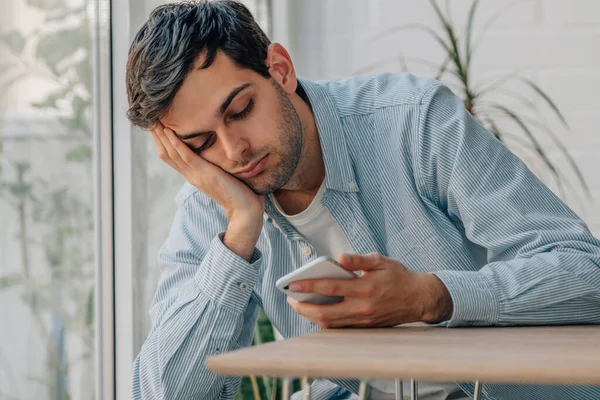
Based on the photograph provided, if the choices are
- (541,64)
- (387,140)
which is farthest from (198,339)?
(541,64)

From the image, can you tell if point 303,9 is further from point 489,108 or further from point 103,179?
point 103,179

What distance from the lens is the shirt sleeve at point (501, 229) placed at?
4.49ft

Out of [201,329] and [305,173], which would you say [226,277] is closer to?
[201,329]

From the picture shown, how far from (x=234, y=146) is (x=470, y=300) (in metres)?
0.54

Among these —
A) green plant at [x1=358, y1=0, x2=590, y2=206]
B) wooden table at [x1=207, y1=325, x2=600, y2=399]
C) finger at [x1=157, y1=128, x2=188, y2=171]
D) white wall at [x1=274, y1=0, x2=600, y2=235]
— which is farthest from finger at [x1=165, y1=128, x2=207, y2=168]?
white wall at [x1=274, y1=0, x2=600, y2=235]

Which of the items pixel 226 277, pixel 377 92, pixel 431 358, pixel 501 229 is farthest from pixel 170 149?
pixel 431 358

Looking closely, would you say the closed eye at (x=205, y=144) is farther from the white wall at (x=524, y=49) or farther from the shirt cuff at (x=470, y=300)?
the white wall at (x=524, y=49)

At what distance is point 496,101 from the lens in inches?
119

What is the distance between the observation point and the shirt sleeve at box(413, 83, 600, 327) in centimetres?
137

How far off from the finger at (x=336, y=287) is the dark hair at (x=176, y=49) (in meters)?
0.55

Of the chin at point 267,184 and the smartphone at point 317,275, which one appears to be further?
the chin at point 267,184

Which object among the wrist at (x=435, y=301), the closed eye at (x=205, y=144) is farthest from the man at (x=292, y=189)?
the wrist at (x=435, y=301)

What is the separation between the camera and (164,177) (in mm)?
2656

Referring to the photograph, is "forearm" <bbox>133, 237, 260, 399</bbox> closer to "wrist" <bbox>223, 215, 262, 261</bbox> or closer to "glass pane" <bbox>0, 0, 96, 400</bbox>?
"wrist" <bbox>223, 215, 262, 261</bbox>
